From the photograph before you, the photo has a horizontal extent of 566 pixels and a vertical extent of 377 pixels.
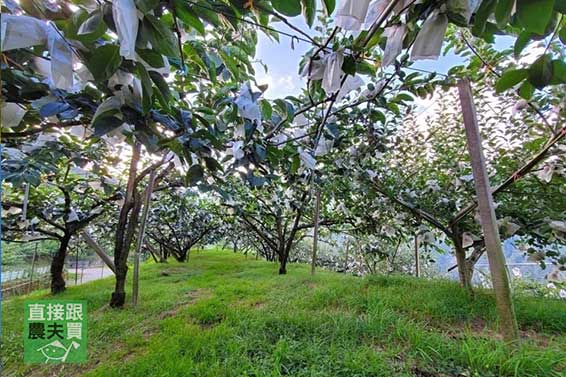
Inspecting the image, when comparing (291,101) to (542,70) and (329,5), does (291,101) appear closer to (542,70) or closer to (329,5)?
(329,5)

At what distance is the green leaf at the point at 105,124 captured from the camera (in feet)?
2.08

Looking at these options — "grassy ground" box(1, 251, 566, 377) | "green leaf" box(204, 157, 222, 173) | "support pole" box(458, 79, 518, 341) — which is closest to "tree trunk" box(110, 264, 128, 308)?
"grassy ground" box(1, 251, 566, 377)

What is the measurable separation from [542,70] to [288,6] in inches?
20.4

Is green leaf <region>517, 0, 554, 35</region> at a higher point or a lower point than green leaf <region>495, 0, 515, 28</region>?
lower

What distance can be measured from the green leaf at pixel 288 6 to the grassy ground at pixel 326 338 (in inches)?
55.4

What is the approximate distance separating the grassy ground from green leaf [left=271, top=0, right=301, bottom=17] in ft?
4.62

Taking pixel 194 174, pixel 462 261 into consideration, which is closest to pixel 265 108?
Result: pixel 194 174

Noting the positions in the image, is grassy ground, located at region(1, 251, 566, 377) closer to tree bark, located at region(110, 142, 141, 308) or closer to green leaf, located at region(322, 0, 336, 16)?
tree bark, located at region(110, 142, 141, 308)

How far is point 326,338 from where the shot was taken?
162cm

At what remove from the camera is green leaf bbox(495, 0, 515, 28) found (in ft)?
1.47

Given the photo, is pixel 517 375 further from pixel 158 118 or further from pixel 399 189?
pixel 158 118

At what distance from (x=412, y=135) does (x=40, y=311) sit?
2.70m

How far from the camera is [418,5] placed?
545 millimetres

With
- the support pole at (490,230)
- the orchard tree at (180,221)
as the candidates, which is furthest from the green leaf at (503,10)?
the orchard tree at (180,221)
